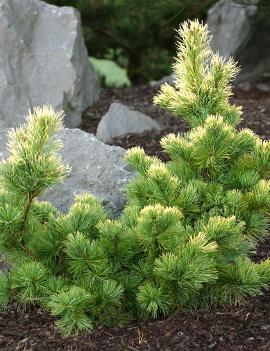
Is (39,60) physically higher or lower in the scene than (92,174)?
lower

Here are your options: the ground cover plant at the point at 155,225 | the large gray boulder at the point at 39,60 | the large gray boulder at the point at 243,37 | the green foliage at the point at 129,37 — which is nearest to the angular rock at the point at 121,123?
the large gray boulder at the point at 39,60

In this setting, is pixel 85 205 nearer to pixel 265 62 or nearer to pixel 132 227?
pixel 132 227

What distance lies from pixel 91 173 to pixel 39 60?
256 cm

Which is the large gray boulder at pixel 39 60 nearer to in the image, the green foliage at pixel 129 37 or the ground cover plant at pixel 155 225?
the green foliage at pixel 129 37

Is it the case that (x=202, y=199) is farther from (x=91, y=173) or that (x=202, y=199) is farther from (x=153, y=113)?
(x=153, y=113)

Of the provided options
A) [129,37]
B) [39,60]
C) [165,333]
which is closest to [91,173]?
[165,333]

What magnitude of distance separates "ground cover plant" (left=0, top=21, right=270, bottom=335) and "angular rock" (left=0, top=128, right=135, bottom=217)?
489 millimetres

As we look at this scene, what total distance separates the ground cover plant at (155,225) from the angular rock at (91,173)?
1.60ft

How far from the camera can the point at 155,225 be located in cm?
275

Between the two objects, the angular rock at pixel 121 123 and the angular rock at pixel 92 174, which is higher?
the angular rock at pixel 92 174

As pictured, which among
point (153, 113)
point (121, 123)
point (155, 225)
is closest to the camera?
point (155, 225)

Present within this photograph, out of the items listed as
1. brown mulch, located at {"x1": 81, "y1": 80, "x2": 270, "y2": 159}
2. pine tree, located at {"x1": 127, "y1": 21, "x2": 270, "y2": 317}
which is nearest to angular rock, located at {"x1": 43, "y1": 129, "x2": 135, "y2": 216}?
pine tree, located at {"x1": 127, "y1": 21, "x2": 270, "y2": 317}

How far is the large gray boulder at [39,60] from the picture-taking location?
5.91 m

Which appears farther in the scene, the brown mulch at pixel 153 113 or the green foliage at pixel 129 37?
the green foliage at pixel 129 37
